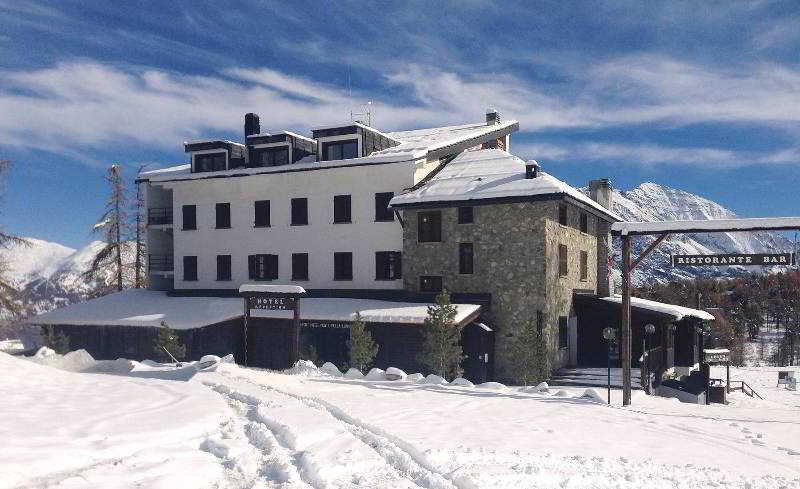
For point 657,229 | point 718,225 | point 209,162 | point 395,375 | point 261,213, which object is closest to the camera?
point 718,225

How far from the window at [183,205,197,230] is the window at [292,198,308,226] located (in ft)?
19.2

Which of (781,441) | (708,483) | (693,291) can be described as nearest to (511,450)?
(708,483)

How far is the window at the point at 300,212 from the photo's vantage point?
31.6 meters

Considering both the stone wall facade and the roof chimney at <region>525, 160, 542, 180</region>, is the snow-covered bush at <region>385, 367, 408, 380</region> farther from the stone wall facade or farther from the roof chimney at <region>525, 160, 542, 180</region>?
the roof chimney at <region>525, 160, 542, 180</region>

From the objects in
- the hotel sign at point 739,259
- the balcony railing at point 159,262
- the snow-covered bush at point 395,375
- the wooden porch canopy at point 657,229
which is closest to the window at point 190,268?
the balcony railing at point 159,262

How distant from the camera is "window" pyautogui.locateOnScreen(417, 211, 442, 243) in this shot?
28406mm

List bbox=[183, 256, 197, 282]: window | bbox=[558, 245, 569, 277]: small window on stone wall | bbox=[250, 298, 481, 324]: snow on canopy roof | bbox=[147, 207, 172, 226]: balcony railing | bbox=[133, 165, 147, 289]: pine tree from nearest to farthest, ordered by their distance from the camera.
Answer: bbox=[250, 298, 481, 324]: snow on canopy roof
bbox=[558, 245, 569, 277]: small window on stone wall
bbox=[183, 256, 197, 282]: window
bbox=[147, 207, 172, 226]: balcony railing
bbox=[133, 165, 147, 289]: pine tree

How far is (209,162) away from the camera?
1362 inches

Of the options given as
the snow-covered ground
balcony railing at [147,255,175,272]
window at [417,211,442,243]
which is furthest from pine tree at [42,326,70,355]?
window at [417,211,442,243]

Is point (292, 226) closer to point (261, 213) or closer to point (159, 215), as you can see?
point (261, 213)

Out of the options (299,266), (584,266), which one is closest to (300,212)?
(299,266)

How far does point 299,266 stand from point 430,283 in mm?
6758

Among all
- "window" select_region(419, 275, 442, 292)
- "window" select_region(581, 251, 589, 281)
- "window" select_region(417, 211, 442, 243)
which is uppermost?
"window" select_region(417, 211, 442, 243)

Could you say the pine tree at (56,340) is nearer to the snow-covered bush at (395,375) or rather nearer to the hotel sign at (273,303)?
the hotel sign at (273,303)
